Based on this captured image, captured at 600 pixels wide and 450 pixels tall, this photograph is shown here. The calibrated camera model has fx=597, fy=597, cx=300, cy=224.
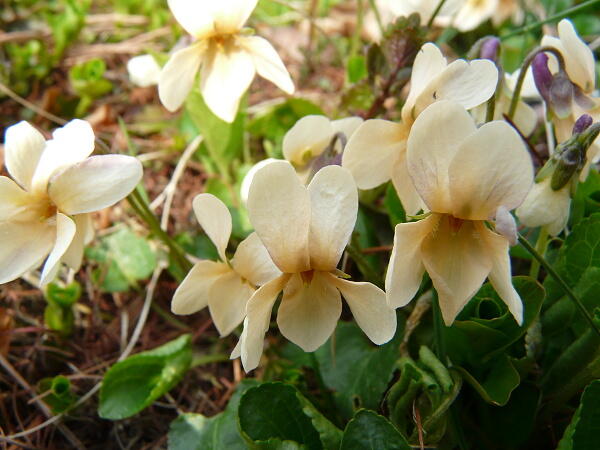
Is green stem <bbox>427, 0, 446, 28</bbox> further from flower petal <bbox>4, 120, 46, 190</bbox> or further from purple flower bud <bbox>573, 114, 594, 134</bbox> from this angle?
flower petal <bbox>4, 120, 46, 190</bbox>

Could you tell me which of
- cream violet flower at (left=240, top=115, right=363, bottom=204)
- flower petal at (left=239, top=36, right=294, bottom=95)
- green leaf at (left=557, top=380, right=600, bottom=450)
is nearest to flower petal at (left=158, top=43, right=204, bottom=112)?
flower petal at (left=239, top=36, right=294, bottom=95)

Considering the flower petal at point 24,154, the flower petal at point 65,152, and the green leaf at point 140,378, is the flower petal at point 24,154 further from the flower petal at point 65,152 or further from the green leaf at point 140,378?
the green leaf at point 140,378

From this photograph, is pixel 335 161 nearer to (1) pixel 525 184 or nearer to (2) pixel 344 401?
(1) pixel 525 184

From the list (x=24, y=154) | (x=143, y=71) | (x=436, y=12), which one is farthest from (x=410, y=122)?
(x=143, y=71)

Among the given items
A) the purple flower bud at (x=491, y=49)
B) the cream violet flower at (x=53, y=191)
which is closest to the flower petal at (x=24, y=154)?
the cream violet flower at (x=53, y=191)

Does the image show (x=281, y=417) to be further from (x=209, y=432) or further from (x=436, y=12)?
(x=436, y=12)
